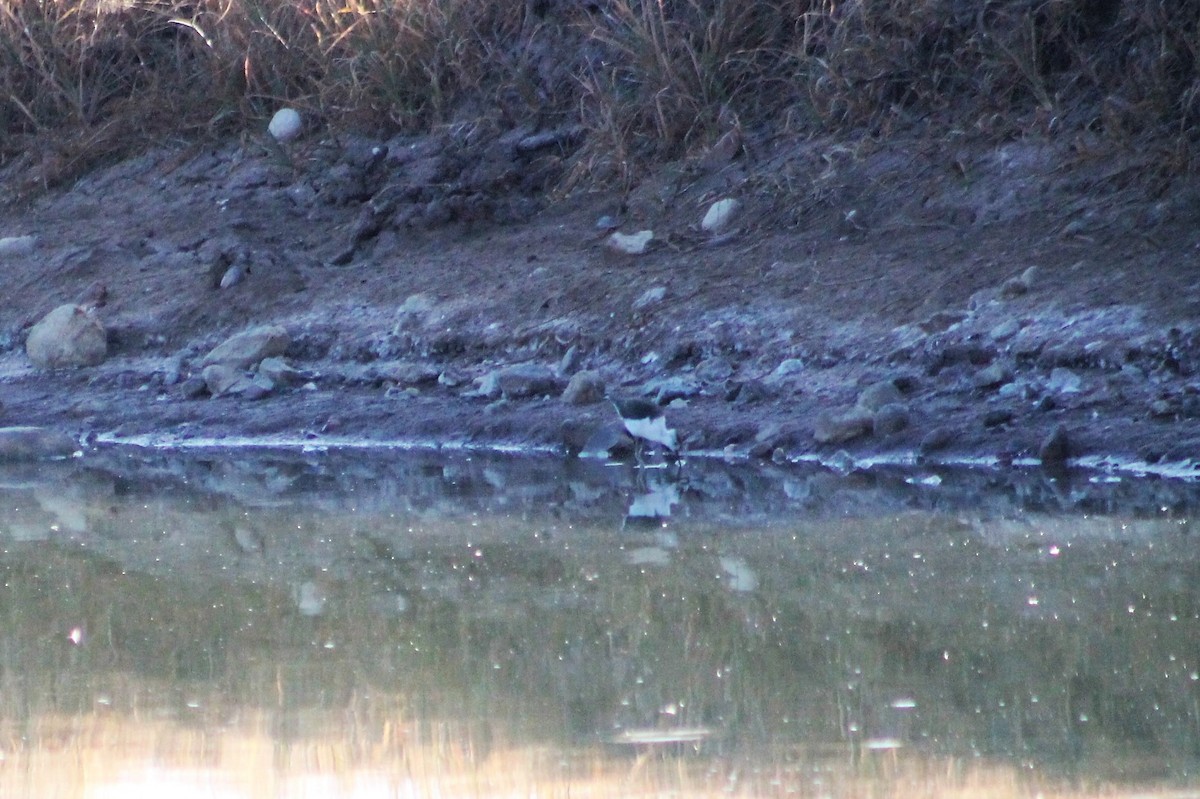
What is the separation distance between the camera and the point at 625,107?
8.05 m

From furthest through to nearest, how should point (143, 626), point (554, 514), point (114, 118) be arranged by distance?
point (114, 118) → point (554, 514) → point (143, 626)

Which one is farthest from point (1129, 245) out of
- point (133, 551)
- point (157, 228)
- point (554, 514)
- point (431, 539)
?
point (157, 228)

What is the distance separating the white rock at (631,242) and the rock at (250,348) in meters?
1.34

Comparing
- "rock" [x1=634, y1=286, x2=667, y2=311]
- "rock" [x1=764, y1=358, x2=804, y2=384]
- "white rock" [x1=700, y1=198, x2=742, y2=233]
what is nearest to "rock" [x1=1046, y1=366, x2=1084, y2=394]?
"rock" [x1=764, y1=358, x2=804, y2=384]

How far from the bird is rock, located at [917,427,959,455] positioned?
775mm

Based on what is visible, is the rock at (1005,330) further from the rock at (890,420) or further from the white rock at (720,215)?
the white rock at (720,215)

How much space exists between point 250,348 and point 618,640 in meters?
4.14

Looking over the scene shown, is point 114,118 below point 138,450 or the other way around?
the other way around

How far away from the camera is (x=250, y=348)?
7.00 meters

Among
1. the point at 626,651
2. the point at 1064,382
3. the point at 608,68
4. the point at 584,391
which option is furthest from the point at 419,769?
the point at 608,68

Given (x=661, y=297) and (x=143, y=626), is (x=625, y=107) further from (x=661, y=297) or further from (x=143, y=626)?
(x=143, y=626)

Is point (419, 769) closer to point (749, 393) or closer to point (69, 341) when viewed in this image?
point (749, 393)

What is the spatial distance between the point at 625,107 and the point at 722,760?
19.4 ft

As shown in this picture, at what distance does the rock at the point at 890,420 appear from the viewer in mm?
5262
